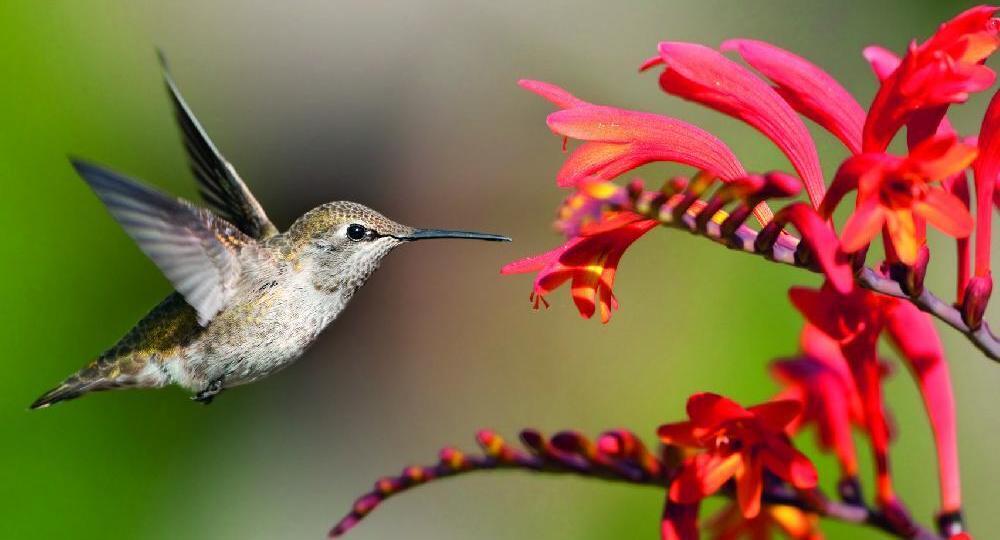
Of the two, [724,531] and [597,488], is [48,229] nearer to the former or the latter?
[597,488]

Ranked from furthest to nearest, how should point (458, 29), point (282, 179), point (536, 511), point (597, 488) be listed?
point (458, 29) → point (282, 179) → point (536, 511) → point (597, 488)

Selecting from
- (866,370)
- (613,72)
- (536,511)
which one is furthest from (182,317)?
(613,72)

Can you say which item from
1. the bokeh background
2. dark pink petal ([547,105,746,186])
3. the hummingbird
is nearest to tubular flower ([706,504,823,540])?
dark pink petal ([547,105,746,186])

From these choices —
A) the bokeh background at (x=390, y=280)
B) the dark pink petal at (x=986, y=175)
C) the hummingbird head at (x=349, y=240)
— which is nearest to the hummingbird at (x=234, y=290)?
the hummingbird head at (x=349, y=240)

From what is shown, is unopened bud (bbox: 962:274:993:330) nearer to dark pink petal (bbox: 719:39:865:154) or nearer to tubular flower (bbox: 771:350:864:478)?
dark pink petal (bbox: 719:39:865:154)

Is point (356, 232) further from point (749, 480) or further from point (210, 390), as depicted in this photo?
point (749, 480)

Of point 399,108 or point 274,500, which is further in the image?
point 399,108
